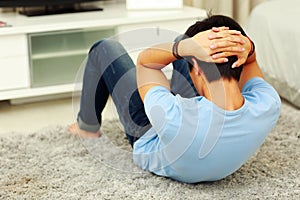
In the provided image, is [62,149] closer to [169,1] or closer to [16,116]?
[16,116]

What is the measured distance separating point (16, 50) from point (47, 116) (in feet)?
1.24

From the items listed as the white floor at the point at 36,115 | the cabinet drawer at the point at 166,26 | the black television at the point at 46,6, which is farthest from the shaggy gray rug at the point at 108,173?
the black television at the point at 46,6

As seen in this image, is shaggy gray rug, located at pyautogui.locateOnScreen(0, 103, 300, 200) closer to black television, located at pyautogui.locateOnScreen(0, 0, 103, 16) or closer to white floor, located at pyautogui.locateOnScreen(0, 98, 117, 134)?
white floor, located at pyautogui.locateOnScreen(0, 98, 117, 134)

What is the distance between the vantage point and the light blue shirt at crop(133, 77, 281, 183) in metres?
1.66

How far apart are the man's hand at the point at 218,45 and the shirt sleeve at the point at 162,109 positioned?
0.49ft

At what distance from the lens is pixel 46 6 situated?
3.20 meters

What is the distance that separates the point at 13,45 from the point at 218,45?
152cm

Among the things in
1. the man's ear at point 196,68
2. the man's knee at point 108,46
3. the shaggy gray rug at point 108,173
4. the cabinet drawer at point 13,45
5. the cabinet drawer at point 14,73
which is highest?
the man's ear at point 196,68

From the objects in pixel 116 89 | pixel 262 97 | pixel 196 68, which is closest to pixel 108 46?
pixel 116 89

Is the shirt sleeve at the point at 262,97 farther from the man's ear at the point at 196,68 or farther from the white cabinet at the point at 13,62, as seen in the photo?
the white cabinet at the point at 13,62

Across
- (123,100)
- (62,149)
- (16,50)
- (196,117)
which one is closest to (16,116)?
(16,50)

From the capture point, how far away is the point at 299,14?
2865 mm

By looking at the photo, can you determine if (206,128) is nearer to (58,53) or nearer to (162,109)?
(162,109)

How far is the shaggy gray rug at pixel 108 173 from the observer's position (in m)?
1.87
